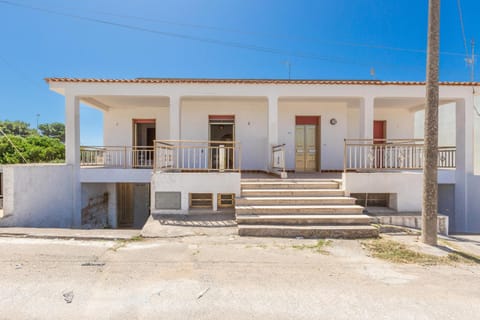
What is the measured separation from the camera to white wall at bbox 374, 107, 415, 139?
36.6ft

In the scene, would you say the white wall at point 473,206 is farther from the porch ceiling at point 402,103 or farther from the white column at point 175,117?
the white column at point 175,117

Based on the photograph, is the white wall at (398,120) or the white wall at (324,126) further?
the white wall at (398,120)

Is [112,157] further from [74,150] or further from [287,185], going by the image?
[287,185]

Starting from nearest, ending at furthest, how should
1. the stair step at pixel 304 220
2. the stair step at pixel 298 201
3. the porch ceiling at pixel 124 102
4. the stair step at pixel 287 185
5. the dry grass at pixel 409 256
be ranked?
the dry grass at pixel 409 256 → the stair step at pixel 304 220 → the stair step at pixel 298 201 → the stair step at pixel 287 185 → the porch ceiling at pixel 124 102

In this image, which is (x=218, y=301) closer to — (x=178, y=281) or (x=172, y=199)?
(x=178, y=281)

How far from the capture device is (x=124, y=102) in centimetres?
986

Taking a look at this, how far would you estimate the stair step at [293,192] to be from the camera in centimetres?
627

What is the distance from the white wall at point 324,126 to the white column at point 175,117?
14.6 feet

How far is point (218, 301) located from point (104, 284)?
5.01ft

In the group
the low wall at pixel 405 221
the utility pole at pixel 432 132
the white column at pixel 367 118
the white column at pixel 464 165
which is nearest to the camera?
the utility pole at pixel 432 132

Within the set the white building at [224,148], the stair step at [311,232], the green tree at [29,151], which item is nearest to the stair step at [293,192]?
the white building at [224,148]

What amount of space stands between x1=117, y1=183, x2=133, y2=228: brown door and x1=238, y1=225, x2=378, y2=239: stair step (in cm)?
760

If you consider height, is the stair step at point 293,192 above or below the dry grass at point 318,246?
above

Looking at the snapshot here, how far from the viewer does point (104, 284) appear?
307 centimetres
